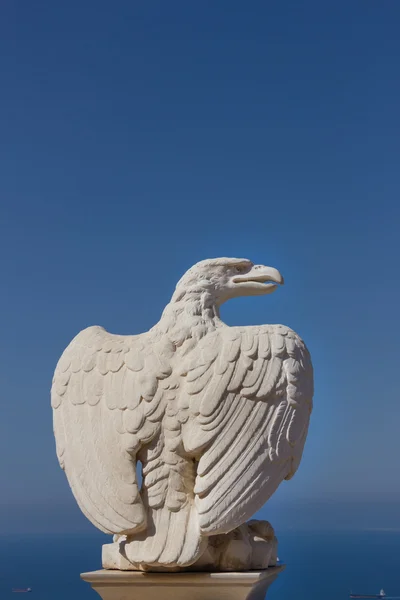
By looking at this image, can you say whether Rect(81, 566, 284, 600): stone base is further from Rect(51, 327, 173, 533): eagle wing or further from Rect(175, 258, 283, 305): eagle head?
Rect(175, 258, 283, 305): eagle head

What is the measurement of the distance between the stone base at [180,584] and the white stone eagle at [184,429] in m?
0.12

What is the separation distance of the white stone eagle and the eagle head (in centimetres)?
21

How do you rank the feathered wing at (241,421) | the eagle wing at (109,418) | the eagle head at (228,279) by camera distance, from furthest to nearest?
the eagle head at (228,279), the eagle wing at (109,418), the feathered wing at (241,421)

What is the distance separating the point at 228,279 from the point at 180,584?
6.16 ft

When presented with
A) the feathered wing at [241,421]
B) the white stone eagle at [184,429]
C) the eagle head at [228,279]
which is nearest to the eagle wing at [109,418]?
the white stone eagle at [184,429]

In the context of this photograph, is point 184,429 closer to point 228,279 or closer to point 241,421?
point 241,421

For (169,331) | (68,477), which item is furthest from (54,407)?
(169,331)

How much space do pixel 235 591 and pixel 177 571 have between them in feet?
1.17

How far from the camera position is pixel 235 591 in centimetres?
557

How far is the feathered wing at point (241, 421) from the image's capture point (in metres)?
5.44

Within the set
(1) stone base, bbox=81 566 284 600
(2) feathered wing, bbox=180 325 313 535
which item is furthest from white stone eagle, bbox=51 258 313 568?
(1) stone base, bbox=81 566 284 600

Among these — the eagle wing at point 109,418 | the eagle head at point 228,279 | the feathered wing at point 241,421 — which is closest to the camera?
the feathered wing at point 241,421

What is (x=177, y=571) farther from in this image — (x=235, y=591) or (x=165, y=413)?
(x=165, y=413)

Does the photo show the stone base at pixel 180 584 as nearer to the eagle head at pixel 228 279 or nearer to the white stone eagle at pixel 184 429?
the white stone eagle at pixel 184 429
